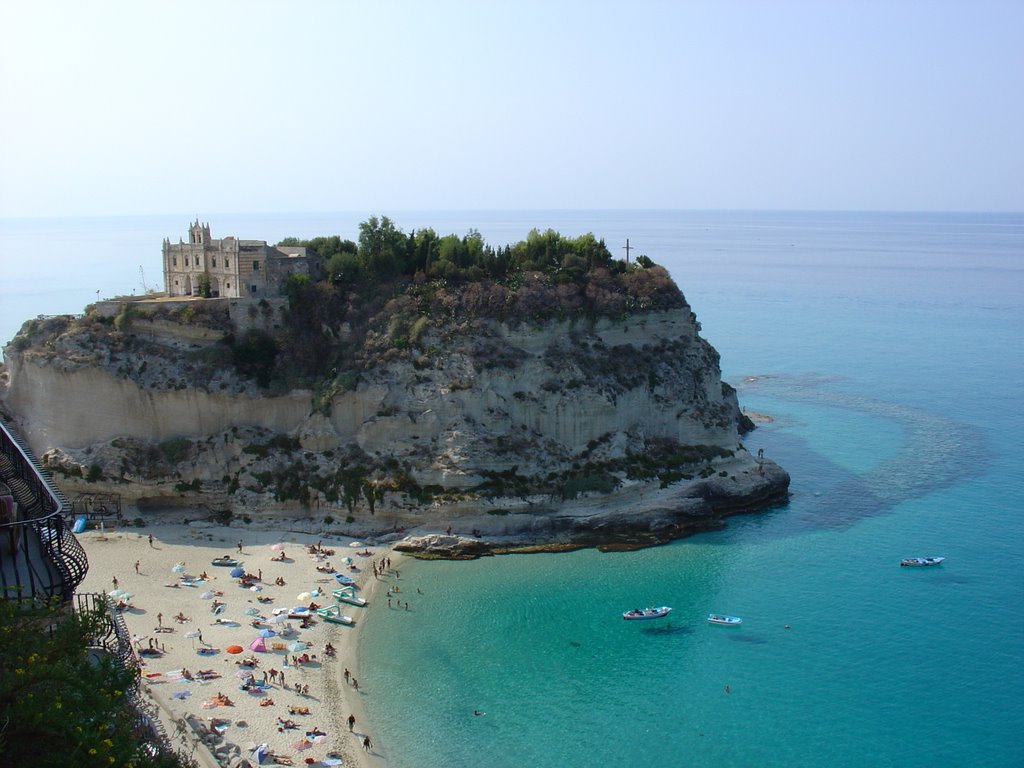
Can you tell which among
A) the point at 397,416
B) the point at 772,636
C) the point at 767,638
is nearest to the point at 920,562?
the point at 772,636

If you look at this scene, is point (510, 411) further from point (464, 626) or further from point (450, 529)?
point (464, 626)

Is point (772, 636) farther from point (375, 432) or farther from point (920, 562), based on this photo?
point (375, 432)

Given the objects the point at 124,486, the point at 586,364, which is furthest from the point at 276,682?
the point at 586,364

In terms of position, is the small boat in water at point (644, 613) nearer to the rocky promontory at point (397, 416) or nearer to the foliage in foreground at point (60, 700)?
the rocky promontory at point (397, 416)

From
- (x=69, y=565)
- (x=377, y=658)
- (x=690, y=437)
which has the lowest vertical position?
(x=377, y=658)

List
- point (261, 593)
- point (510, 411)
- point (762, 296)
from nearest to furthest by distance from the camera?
point (261, 593) < point (510, 411) < point (762, 296)

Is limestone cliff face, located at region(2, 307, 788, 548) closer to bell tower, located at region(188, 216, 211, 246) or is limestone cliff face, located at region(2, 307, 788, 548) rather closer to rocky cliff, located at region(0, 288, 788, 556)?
rocky cliff, located at region(0, 288, 788, 556)

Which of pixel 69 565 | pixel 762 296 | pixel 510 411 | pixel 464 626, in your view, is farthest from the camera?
pixel 762 296

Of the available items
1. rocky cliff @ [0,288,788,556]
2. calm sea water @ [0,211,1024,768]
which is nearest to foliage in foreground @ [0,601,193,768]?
calm sea water @ [0,211,1024,768]
